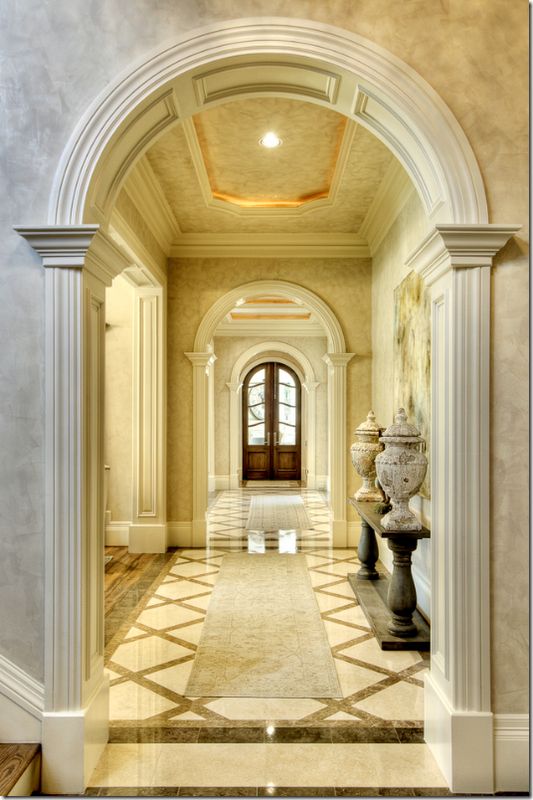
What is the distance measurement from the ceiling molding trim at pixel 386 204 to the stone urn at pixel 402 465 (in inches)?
88.5

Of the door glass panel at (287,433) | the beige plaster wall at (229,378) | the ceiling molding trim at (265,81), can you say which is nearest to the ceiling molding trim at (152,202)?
the ceiling molding trim at (265,81)

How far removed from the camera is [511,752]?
243 cm

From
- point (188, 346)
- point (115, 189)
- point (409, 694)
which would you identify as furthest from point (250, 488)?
point (115, 189)

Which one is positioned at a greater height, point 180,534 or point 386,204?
point 386,204

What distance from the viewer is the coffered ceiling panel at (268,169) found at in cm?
435

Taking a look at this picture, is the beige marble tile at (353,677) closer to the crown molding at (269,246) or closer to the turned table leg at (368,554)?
the turned table leg at (368,554)

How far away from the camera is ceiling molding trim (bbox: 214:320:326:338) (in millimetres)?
12672

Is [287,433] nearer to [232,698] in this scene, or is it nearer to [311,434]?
[311,434]

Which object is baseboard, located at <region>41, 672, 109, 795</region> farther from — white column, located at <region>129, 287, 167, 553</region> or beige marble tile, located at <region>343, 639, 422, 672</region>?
white column, located at <region>129, 287, 167, 553</region>

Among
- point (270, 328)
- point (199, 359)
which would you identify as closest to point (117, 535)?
point (199, 359)

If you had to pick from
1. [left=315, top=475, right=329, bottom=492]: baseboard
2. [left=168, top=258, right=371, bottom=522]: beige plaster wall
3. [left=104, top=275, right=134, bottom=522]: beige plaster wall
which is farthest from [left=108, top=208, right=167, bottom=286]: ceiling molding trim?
[left=315, top=475, right=329, bottom=492]: baseboard

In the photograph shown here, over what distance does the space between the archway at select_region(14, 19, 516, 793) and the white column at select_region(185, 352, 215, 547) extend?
4.33 metres

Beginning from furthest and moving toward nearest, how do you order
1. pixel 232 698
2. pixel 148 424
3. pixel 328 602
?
1. pixel 148 424
2. pixel 328 602
3. pixel 232 698

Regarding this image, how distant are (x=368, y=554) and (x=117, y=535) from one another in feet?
10.7
